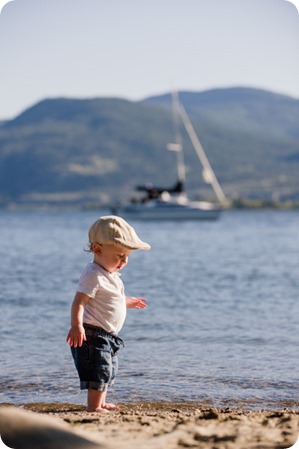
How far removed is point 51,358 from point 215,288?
6.63m

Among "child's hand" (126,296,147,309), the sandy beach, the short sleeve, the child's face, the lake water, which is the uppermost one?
the child's face

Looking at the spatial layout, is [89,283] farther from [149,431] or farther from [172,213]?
[172,213]

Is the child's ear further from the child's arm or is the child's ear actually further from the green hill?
the green hill

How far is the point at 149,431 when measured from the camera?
3.71 metres

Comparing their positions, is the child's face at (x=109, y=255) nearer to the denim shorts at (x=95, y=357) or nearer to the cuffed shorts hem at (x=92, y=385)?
the denim shorts at (x=95, y=357)

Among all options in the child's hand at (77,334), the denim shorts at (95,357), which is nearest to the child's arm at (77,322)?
the child's hand at (77,334)

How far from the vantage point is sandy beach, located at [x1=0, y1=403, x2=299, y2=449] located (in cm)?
338

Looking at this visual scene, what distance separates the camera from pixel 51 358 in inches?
286

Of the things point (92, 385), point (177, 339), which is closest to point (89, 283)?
point (92, 385)

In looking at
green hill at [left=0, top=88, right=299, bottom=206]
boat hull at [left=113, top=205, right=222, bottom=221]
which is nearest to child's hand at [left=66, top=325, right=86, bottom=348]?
boat hull at [left=113, top=205, right=222, bottom=221]

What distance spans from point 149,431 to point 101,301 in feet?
3.14

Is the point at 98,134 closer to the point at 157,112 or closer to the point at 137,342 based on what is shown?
the point at 157,112

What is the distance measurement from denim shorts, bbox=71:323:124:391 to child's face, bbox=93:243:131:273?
33 cm

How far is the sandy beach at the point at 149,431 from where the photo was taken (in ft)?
11.1
